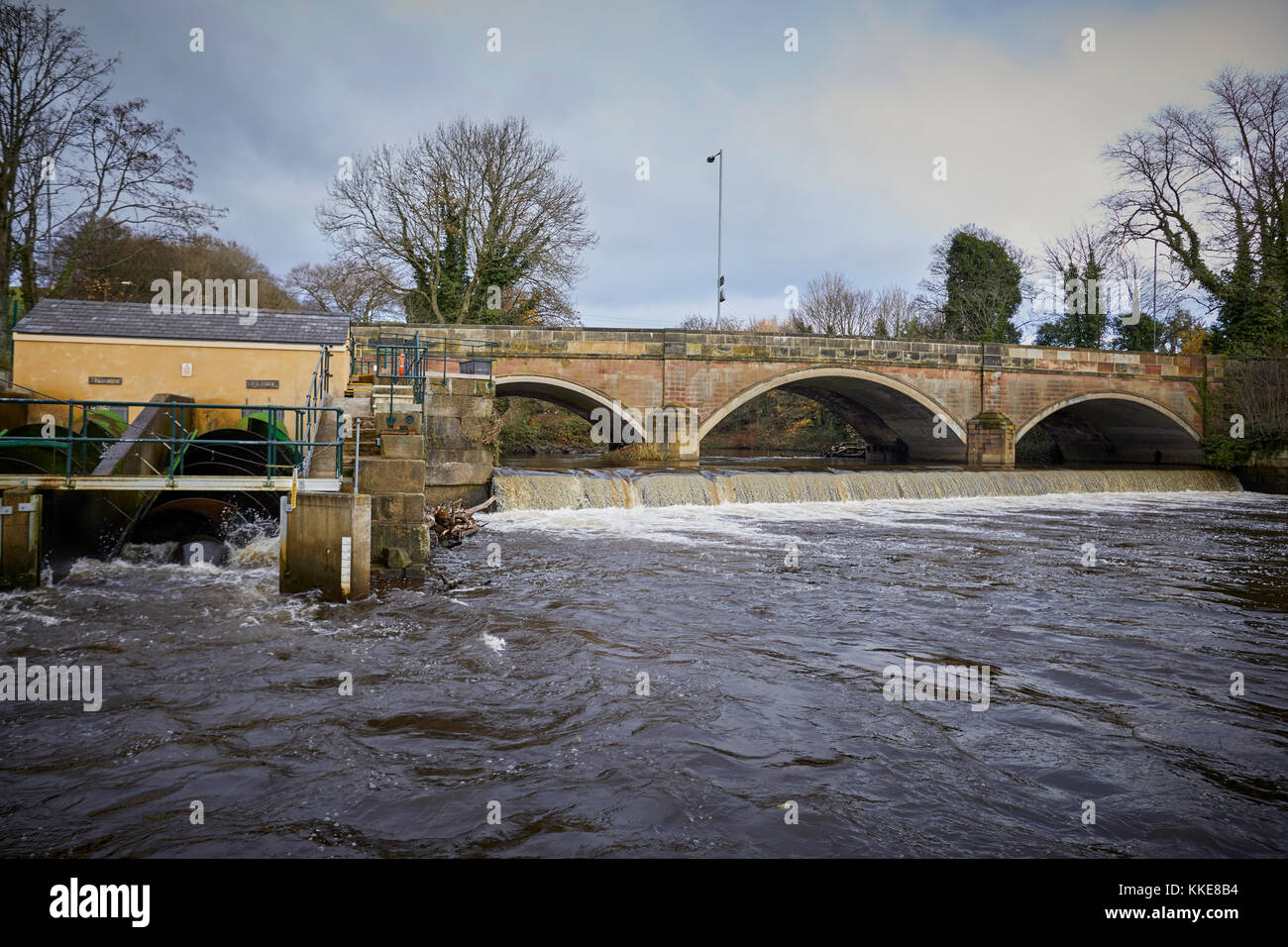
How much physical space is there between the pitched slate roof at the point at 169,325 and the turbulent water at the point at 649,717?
8.93 m

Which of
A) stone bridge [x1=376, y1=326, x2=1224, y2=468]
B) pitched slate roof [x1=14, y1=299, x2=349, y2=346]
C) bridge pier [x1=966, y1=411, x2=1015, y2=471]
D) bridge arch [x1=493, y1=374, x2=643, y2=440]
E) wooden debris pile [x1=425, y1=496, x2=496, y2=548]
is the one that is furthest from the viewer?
bridge pier [x1=966, y1=411, x2=1015, y2=471]

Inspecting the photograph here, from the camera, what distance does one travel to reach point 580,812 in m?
3.60

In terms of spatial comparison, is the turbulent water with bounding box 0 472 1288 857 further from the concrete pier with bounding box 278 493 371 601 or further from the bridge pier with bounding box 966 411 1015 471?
the bridge pier with bounding box 966 411 1015 471

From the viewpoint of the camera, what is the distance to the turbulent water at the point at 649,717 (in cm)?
347

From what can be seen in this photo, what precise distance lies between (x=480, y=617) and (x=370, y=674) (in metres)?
1.82

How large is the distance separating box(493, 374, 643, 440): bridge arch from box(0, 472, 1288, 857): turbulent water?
46.5 feet

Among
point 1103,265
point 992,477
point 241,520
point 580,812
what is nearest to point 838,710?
point 580,812

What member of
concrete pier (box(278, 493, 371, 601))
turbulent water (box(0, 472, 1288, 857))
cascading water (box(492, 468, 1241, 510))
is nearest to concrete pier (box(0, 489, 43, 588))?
turbulent water (box(0, 472, 1288, 857))

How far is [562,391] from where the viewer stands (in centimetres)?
2503

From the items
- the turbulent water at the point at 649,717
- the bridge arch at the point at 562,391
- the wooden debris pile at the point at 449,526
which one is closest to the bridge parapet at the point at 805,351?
the bridge arch at the point at 562,391

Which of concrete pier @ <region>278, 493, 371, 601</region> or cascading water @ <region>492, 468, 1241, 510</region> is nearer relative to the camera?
concrete pier @ <region>278, 493, 371, 601</region>

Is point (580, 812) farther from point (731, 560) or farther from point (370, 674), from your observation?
point (731, 560)

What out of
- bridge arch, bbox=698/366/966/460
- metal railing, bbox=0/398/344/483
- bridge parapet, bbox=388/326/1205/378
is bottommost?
metal railing, bbox=0/398/344/483

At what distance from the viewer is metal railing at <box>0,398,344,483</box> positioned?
8.06 meters
